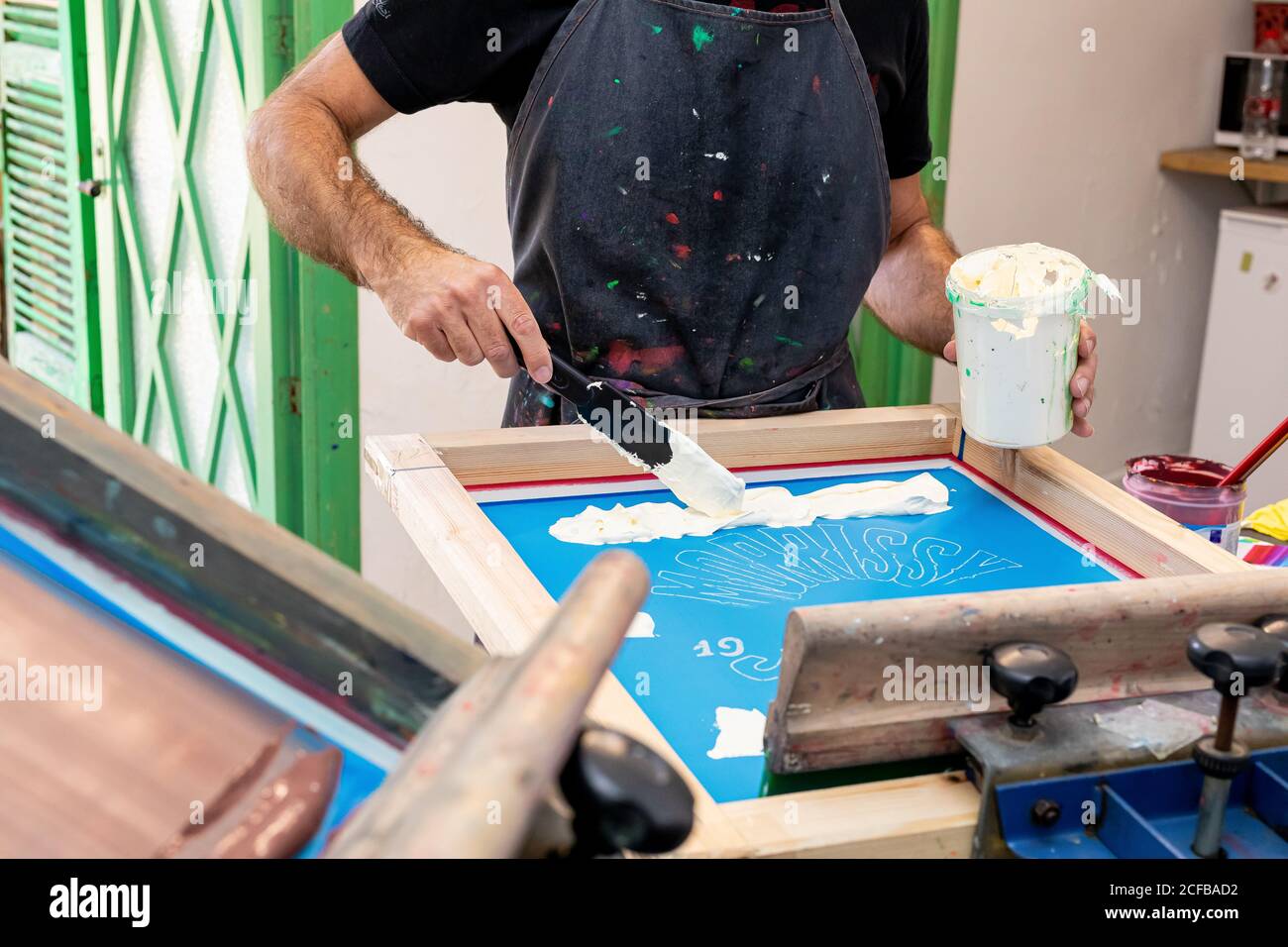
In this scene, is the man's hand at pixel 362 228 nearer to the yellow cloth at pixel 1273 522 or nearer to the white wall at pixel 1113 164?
the yellow cloth at pixel 1273 522

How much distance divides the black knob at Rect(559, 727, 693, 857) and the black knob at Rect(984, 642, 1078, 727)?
15.0 inches

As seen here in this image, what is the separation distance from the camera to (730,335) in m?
1.69

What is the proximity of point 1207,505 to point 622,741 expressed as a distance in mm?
1094

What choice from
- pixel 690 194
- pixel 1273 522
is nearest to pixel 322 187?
pixel 690 194

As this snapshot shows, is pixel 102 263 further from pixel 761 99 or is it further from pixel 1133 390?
pixel 1133 390

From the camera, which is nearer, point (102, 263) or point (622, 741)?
point (622, 741)

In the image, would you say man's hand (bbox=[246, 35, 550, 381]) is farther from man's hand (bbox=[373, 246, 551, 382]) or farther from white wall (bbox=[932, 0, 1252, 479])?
white wall (bbox=[932, 0, 1252, 479])

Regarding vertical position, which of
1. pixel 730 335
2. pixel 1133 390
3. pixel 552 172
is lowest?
pixel 1133 390

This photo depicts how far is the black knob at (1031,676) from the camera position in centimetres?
82

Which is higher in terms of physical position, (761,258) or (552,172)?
(552,172)

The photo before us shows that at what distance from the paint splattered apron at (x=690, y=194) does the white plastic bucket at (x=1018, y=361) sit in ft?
0.96

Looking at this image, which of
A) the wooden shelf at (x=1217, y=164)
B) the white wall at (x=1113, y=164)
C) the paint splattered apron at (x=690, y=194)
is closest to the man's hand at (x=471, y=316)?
the paint splattered apron at (x=690, y=194)

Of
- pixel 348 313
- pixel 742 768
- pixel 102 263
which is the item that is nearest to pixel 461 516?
pixel 742 768

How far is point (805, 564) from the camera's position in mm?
1283
